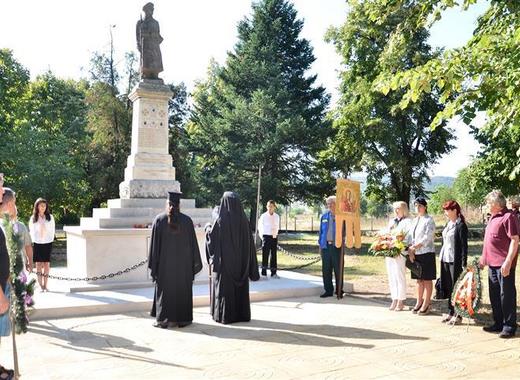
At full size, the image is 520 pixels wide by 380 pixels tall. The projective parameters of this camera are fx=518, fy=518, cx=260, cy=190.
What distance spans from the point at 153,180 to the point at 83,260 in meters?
2.52

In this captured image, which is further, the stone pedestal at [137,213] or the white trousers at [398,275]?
the stone pedestal at [137,213]

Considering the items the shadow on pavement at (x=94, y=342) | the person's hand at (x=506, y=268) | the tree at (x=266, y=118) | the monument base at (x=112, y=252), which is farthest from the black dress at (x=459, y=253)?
the tree at (x=266, y=118)

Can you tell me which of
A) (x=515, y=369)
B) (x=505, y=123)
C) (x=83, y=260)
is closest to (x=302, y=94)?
(x=83, y=260)

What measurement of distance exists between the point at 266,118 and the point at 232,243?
17374 millimetres

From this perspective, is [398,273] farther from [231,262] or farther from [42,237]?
[42,237]

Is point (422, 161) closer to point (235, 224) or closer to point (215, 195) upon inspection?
point (215, 195)

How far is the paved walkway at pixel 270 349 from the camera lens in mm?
5246

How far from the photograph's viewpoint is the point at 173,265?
7387 millimetres

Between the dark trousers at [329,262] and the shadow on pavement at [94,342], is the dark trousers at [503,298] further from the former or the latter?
the shadow on pavement at [94,342]

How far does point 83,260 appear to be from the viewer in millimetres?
10492

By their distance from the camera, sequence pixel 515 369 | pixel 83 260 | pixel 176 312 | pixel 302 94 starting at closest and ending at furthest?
1. pixel 515 369
2. pixel 176 312
3. pixel 83 260
4. pixel 302 94

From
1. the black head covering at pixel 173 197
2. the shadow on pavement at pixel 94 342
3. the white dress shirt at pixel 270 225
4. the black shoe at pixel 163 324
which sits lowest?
the shadow on pavement at pixel 94 342

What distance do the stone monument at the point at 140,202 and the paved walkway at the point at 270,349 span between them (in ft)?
8.07

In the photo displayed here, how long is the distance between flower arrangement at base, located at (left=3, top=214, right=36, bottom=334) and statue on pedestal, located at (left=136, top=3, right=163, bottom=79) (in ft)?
27.3
